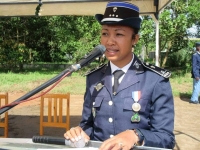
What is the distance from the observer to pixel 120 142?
3.44 feet

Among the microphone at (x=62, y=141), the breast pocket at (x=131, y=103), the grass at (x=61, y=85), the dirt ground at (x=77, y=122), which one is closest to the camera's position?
the microphone at (x=62, y=141)

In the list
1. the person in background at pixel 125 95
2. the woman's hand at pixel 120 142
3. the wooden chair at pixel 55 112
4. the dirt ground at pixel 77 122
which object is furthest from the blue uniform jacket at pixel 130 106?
the dirt ground at pixel 77 122

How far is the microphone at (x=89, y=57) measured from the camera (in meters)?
1.10

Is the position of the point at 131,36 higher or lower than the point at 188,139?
higher

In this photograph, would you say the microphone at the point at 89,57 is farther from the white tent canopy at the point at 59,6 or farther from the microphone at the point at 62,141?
the white tent canopy at the point at 59,6

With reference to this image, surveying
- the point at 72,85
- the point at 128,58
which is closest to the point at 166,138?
the point at 128,58

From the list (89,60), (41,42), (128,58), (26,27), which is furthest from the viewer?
(41,42)

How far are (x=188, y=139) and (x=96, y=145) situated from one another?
403cm

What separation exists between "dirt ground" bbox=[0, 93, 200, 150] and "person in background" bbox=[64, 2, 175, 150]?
253cm

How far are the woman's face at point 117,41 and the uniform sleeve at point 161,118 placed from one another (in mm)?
224

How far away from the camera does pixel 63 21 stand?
1659 cm

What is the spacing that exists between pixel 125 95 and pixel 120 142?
0.39 meters

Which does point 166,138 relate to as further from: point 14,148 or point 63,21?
point 63,21

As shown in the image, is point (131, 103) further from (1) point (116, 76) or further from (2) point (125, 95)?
(1) point (116, 76)
